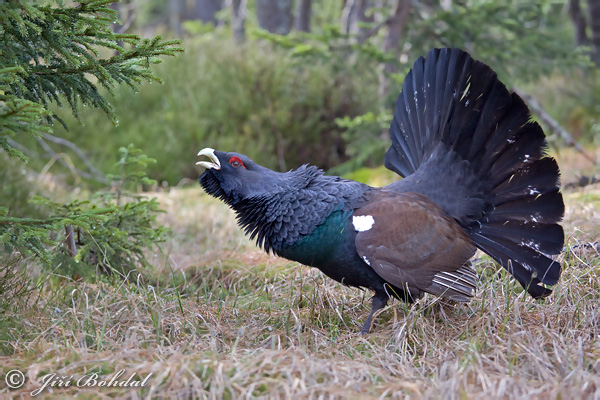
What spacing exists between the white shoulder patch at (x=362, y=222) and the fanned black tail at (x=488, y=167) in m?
0.61

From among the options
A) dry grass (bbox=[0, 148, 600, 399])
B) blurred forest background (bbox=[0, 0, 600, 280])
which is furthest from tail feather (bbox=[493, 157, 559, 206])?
blurred forest background (bbox=[0, 0, 600, 280])

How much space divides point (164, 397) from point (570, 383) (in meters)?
1.82

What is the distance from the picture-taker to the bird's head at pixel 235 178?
150 inches

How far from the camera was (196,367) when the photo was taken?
2.69 meters

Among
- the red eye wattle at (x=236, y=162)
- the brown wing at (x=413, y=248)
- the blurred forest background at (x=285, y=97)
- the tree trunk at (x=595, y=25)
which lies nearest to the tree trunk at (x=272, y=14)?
the blurred forest background at (x=285, y=97)

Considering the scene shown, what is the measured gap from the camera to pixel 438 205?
407cm

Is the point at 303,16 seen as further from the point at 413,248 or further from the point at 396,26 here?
the point at 413,248

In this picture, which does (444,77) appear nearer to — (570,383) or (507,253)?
(507,253)

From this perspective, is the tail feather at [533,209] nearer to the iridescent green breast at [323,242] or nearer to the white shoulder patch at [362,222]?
the white shoulder patch at [362,222]

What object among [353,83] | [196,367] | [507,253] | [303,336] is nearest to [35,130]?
[196,367]

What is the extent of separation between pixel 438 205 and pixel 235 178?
1.43m

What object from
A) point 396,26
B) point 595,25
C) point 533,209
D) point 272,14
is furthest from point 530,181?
point 272,14

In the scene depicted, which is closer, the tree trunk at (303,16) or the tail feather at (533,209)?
the tail feather at (533,209)

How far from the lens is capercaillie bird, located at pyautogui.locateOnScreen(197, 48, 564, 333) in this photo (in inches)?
143
